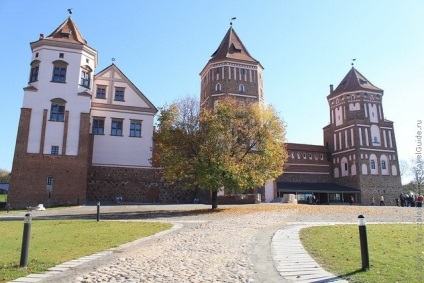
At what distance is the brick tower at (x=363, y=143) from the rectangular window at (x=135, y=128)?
36643 mm

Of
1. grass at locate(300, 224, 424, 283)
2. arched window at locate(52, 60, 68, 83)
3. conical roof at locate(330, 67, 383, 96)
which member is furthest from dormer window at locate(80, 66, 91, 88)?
conical roof at locate(330, 67, 383, 96)

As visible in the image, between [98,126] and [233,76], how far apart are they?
18099mm

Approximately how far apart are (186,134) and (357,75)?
46213 millimetres

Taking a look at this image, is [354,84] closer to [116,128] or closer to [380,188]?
[380,188]

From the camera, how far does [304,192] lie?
52.2 metres

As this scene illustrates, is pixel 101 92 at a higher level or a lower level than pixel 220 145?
higher

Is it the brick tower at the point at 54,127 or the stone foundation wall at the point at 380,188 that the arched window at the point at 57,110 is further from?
the stone foundation wall at the point at 380,188

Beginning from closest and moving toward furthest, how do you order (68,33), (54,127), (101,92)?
(54,127) → (68,33) → (101,92)

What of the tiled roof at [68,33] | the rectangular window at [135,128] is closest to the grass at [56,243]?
the rectangular window at [135,128]

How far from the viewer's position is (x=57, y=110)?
32969 mm

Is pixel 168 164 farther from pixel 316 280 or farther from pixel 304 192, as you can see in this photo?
pixel 304 192

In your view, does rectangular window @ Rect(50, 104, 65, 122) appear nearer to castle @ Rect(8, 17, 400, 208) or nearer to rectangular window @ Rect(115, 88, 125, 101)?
castle @ Rect(8, 17, 400, 208)

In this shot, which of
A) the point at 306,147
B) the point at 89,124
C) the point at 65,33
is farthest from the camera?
the point at 306,147

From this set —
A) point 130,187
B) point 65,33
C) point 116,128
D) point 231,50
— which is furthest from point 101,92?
point 231,50
